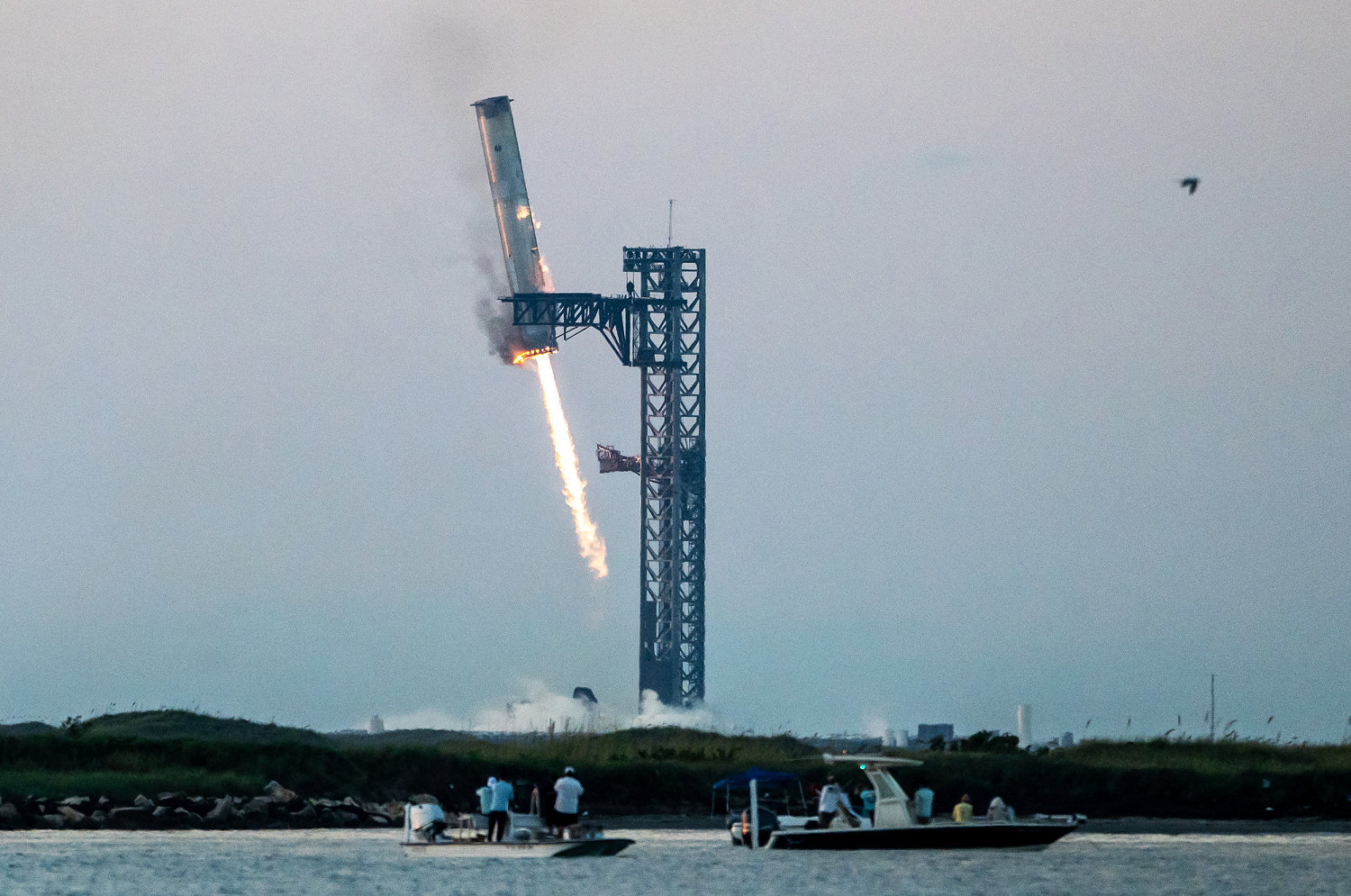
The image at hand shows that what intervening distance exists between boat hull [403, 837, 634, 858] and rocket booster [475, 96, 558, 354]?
1860 inches

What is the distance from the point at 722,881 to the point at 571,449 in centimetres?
5004

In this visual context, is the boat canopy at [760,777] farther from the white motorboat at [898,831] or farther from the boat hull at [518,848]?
the boat hull at [518,848]

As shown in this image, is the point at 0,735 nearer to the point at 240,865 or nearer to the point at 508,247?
the point at 240,865

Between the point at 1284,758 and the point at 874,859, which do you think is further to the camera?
the point at 1284,758

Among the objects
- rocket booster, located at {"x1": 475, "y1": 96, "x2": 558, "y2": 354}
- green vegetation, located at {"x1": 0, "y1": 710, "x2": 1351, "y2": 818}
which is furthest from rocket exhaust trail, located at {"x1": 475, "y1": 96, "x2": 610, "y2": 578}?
green vegetation, located at {"x1": 0, "y1": 710, "x2": 1351, "y2": 818}

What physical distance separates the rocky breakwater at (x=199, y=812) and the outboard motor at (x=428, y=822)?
32.1ft

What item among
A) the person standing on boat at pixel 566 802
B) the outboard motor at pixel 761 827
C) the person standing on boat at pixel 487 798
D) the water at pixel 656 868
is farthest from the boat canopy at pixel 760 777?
the person standing on boat at pixel 487 798

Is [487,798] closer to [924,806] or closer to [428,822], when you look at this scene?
[428,822]

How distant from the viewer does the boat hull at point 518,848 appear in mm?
56750

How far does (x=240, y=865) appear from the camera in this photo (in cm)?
5631

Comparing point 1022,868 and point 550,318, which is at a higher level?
point 550,318

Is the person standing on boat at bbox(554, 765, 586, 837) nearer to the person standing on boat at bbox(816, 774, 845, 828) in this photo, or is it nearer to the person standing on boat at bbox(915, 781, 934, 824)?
the person standing on boat at bbox(816, 774, 845, 828)

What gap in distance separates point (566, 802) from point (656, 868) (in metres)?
2.38

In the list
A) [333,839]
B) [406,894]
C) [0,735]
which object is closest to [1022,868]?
[406,894]
